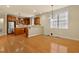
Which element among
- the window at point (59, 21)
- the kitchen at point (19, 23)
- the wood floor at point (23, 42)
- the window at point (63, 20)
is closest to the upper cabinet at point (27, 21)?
the kitchen at point (19, 23)

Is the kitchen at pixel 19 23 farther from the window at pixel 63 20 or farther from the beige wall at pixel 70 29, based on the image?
the window at pixel 63 20

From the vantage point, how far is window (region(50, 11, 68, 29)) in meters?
3.19

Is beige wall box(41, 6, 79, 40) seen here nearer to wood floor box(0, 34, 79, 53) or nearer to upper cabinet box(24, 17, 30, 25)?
wood floor box(0, 34, 79, 53)

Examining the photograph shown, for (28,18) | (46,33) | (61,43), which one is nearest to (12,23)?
(28,18)

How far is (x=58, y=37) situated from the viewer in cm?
323

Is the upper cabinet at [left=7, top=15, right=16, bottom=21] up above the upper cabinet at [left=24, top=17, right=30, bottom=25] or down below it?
above

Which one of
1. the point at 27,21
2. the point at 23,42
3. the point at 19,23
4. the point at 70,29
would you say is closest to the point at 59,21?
the point at 70,29

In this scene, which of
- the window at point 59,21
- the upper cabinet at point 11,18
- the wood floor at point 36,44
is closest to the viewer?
the wood floor at point 36,44

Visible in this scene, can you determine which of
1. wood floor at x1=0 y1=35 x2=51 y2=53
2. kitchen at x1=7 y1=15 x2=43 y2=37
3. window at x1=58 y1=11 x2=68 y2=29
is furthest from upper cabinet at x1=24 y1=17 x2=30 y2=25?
window at x1=58 y1=11 x2=68 y2=29

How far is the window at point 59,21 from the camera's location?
319cm

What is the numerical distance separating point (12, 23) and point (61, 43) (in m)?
1.72

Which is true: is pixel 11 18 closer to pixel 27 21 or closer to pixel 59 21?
pixel 27 21
